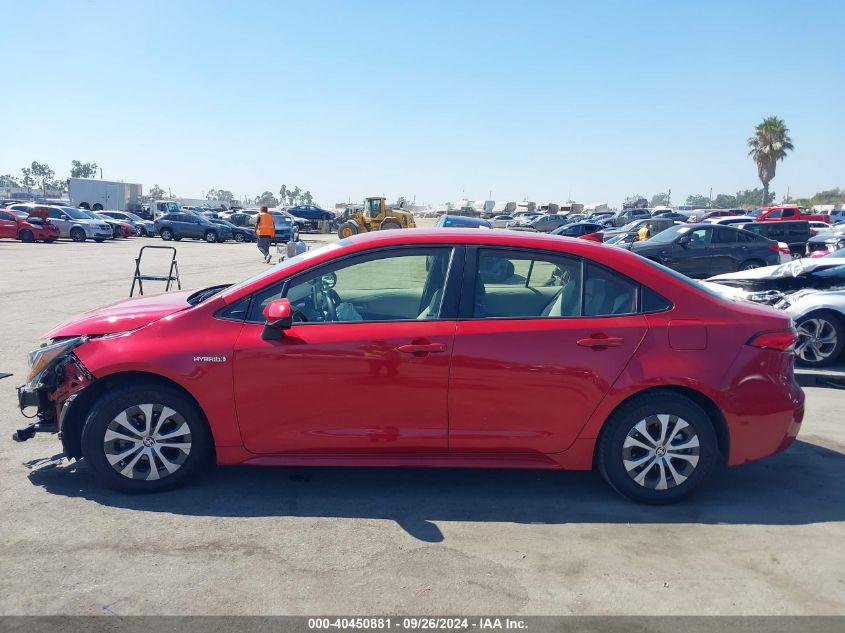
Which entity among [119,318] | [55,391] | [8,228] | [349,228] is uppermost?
[349,228]

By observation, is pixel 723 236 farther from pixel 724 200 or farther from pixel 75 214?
pixel 724 200

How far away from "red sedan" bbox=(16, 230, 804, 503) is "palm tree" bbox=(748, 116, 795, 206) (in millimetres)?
78880

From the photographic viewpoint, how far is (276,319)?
164 inches

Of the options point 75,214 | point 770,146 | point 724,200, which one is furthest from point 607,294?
point 724,200

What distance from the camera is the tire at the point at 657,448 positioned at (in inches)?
170

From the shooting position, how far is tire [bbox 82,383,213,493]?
170 inches

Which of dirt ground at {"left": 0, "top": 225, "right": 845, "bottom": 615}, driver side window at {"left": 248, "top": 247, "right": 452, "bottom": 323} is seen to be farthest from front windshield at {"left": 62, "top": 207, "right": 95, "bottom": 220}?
driver side window at {"left": 248, "top": 247, "right": 452, "bottom": 323}

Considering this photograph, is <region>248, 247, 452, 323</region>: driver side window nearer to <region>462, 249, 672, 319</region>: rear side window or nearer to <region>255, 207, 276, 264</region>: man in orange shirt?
<region>462, 249, 672, 319</region>: rear side window

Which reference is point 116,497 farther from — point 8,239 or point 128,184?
point 128,184

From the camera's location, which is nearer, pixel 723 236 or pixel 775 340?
pixel 775 340

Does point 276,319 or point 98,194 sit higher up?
point 98,194

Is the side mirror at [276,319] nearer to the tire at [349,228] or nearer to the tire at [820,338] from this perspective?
the tire at [820,338]

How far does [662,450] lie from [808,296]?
5.25 meters

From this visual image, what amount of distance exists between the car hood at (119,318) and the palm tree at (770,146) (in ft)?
263
